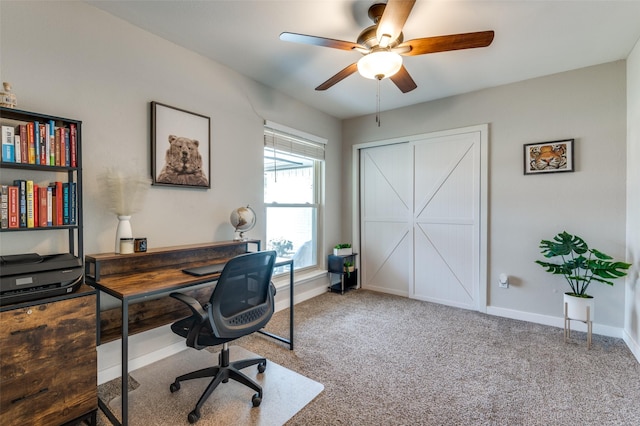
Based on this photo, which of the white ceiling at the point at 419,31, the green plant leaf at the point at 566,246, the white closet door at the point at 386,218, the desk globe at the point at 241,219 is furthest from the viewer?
the white closet door at the point at 386,218

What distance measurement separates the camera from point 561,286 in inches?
118

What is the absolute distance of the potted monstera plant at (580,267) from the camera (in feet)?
8.15

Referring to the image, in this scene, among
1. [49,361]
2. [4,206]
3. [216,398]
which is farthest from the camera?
[216,398]

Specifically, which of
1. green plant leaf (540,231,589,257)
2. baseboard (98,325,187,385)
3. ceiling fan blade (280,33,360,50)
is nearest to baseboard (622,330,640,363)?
green plant leaf (540,231,589,257)

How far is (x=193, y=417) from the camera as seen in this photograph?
5.40ft

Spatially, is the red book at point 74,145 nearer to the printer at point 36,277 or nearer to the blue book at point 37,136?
the blue book at point 37,136

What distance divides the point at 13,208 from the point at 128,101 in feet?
3.43

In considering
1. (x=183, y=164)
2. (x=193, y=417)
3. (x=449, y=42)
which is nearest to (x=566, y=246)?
(x=449, y=42)

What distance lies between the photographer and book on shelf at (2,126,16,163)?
5.09ft

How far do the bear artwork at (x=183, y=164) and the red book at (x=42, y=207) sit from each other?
734 mm

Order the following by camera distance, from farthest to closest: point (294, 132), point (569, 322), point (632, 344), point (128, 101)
A: point (294, 132)
point (569, 322)
point (632, 344)
point (128, 101)

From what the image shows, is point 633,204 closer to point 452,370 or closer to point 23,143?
point 452,370

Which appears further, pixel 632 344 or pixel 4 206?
pixel 632 344

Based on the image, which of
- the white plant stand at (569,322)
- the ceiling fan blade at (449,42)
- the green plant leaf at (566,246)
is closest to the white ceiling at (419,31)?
the ceiling fan blade at (449,42)
